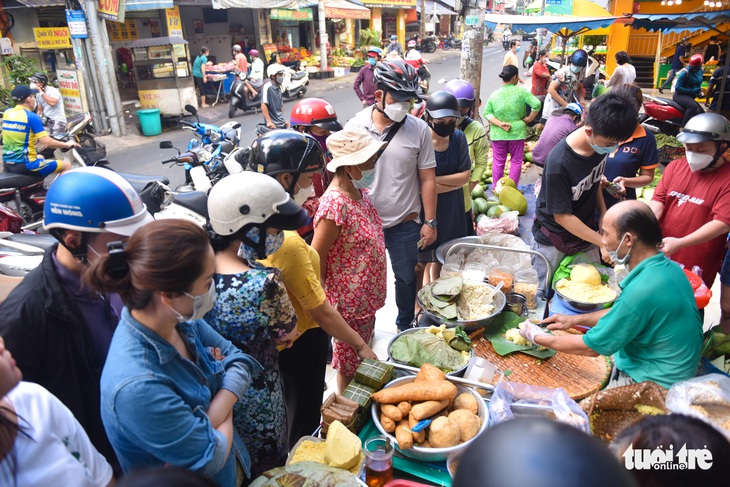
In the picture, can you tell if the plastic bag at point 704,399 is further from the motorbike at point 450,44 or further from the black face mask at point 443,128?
the motorbike at point 450,44

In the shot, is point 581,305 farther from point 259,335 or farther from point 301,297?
point 259,335

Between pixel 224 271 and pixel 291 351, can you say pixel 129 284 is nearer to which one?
pixel 224 271

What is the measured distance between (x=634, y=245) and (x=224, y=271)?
1781 millimetres

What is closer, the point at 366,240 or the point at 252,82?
the point at 366,240

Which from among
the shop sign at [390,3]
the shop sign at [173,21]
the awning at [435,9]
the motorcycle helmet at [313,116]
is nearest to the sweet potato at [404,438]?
the motorcycle helmet at [313,116]

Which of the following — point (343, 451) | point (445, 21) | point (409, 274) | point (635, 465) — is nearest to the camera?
point (635, 465)

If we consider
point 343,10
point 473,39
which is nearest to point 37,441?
point 473,39

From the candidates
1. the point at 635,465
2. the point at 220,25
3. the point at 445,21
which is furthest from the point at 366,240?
the point at 445,21

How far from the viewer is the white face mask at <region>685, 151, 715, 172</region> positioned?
125 inches

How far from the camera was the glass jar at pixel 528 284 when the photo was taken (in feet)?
9.92

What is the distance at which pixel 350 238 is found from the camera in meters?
2.79

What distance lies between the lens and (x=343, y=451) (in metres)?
1.84

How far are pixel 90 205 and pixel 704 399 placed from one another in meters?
2.50

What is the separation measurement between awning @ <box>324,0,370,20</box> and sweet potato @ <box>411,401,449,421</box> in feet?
74.2
